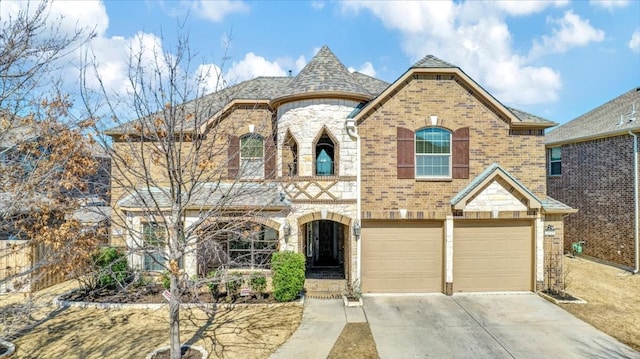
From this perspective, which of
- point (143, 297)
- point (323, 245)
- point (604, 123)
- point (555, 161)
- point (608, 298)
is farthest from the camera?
point (555, 161)

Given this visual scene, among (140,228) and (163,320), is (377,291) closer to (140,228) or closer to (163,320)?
(163,320)

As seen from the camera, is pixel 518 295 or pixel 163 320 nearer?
pixel 163 320

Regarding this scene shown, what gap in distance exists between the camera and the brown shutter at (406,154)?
12.5 metres

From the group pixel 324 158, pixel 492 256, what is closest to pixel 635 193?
→ pixel 492 256

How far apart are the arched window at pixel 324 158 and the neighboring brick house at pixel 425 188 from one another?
49cm

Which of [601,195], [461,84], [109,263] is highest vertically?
[461,84]

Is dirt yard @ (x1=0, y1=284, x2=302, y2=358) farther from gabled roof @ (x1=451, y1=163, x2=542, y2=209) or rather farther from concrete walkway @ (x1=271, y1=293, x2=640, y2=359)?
gabled roof @ (x1=451, y1=163, x2=542, y2=209)

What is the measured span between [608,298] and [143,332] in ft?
43.7

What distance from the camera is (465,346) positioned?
334 inches

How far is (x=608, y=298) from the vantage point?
11695 millimetres

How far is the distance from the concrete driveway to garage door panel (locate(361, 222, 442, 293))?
1.71ft

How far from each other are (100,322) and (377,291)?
8.00 metres

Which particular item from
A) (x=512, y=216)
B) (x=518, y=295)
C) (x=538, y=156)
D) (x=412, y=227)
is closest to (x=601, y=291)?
(x=518, y=295)

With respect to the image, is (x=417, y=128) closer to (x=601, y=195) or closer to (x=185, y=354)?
(x=185, y=354)
